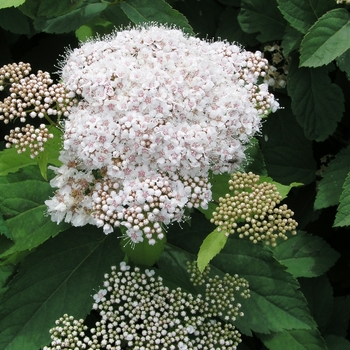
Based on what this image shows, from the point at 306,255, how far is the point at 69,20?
4.66 ft

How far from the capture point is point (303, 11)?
2.16 metres

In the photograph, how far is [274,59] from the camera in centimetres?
240

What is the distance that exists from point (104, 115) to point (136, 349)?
2.63 feet

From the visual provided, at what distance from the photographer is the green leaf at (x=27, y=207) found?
1944 mm

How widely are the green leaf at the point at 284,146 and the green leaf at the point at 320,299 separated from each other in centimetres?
47

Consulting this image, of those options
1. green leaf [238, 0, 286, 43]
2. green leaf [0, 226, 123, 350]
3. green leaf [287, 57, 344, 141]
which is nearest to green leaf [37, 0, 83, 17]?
green leaf [238, 0, 286, 43]

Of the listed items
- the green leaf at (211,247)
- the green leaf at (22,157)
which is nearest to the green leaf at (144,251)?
the green leaf at (211,247)

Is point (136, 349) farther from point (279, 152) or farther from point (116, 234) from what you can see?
point (279, 152)

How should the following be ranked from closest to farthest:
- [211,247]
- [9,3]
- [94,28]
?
[211,247] < [9,3] < [94,28]

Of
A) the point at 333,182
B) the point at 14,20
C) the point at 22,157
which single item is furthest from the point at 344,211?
the point at 14,20

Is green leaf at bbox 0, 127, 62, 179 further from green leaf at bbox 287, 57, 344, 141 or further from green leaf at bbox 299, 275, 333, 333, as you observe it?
green leaf at bbox 299, 275, 333, 333

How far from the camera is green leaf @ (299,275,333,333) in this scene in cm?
241

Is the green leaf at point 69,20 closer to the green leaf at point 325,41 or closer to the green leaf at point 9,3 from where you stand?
the green leaf at point 9,3

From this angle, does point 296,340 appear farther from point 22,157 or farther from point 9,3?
point 9,3
